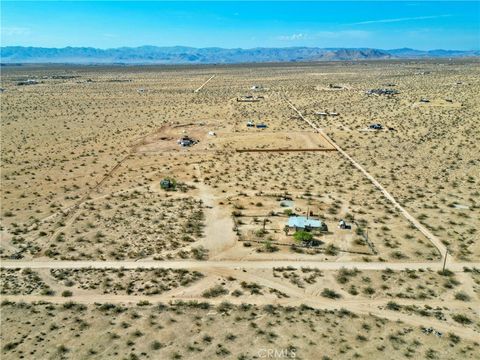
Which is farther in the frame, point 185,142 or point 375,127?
point 375,127

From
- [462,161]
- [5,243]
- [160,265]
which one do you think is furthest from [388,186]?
[5,243]

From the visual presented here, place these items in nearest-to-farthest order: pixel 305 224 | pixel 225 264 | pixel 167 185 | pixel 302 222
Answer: pixel 225 264, pixel 305 224, pixel 302 222, pixel 167 185

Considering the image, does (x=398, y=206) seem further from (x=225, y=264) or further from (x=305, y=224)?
(x=225, y=264)

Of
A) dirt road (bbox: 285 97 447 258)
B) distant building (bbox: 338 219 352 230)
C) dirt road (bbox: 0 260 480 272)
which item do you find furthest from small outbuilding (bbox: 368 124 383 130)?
dirt road (bbox: 0 260 480 272)

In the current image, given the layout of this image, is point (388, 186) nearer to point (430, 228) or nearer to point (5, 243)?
point (430, 228)

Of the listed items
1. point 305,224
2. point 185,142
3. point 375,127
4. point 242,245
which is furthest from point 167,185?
point 375,127
